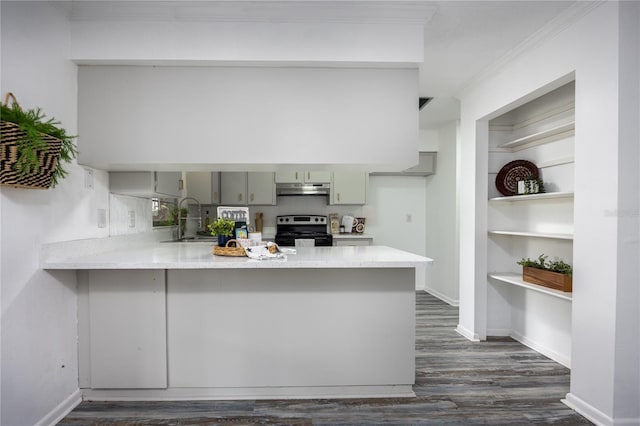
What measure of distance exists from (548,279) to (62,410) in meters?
3.39

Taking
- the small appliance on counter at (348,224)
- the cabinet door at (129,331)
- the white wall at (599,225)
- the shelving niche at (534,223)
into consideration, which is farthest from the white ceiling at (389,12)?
the small appliance on counter at (348,224)

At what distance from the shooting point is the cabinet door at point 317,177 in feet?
16.8

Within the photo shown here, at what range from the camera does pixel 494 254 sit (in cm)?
357

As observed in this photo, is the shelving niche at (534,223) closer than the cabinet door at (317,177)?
Yes

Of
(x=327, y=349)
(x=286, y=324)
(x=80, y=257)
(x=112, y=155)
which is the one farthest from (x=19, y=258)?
(x=327, y=349)

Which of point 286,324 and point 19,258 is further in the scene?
point 286,324

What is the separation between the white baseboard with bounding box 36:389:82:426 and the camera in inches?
78.4

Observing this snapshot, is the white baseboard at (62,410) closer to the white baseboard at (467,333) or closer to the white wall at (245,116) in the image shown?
the white wall at (245,116)

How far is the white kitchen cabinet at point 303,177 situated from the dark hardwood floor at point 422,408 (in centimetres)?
299

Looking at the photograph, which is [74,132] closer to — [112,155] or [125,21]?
[112,155]

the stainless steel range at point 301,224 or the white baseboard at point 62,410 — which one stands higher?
the stainless steel range at point 301,224

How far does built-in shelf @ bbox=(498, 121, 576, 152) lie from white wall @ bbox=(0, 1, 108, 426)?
11.1 ft

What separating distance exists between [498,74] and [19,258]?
3.62m

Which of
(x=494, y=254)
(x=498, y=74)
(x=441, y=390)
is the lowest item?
(x=441, y=390)
